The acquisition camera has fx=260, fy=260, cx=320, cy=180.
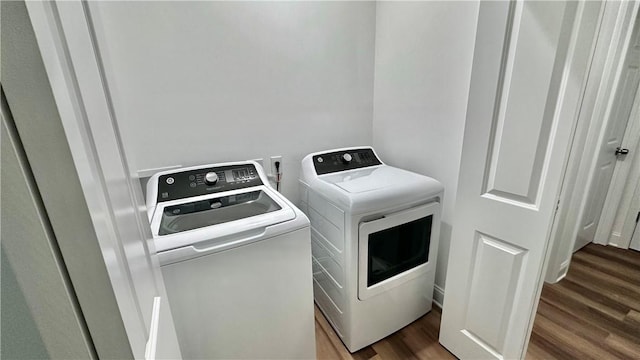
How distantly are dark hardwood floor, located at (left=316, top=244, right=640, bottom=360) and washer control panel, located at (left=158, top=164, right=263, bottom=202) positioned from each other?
111 centimetres

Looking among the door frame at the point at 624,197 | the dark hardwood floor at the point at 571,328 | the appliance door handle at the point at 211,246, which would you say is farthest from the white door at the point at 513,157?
the door frame at the point at 624,197

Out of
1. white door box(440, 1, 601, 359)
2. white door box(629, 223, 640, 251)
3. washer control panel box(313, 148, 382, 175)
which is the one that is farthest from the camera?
white door box(629, 223, 640, 251)

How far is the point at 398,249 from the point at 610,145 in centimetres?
224

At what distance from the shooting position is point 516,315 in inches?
46.9

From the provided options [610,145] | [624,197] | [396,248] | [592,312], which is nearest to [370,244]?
[396,248]

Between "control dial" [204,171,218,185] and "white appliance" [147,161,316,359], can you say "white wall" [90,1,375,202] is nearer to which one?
"control dial" [204,171,218,185]

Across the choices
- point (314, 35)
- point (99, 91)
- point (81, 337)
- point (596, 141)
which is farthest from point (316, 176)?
point (596, 141)

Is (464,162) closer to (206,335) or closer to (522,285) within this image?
(522,285)

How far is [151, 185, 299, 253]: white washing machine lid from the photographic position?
1.04m

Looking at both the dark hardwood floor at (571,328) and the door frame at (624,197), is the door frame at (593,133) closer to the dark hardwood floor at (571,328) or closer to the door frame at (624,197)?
the dark hardwood floor at (571,328)

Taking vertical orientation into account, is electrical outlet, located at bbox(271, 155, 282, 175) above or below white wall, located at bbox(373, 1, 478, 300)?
below

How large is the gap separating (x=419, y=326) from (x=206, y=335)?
4.46ft

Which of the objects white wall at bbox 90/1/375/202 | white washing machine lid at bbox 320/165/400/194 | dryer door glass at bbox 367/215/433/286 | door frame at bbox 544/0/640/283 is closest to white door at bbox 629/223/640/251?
door frame at bbox 544/0/640/283

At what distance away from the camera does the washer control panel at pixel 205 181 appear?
1427 millimetres
